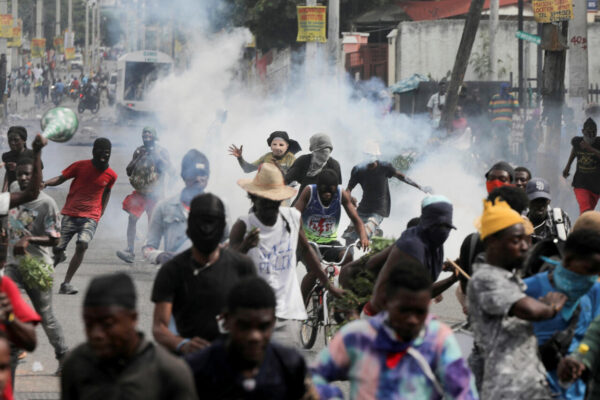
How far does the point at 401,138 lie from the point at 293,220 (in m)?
16.5

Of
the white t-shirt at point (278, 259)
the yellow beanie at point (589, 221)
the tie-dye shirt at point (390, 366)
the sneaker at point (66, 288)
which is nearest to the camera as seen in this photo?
the tie-dye shirt at point (390, 366)

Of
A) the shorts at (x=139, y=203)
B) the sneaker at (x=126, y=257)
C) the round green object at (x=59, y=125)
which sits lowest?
the sneaker at (x=126, y=257)

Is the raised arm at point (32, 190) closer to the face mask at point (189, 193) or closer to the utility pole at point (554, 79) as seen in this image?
the face mask at point (189, 193)

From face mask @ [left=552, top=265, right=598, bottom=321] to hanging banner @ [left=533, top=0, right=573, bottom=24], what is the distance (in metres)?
11.9

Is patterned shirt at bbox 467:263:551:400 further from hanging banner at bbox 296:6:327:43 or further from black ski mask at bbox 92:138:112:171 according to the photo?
A: hanging banner at bbox 296:6:327:43

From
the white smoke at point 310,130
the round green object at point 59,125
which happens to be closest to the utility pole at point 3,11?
the white smoke at point 310,130

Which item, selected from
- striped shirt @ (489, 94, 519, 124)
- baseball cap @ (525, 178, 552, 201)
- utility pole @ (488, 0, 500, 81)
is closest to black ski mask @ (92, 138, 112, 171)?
baseball cap @ (525, 178, 552, 201)

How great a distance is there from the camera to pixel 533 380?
4.50m

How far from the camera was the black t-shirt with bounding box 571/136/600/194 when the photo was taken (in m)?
13.7

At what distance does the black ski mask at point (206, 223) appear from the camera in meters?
4.79

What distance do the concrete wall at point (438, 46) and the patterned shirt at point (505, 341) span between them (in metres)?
29.6

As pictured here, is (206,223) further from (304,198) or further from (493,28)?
(493,28)

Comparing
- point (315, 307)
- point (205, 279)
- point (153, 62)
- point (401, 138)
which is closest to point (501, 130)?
point (401, 138)

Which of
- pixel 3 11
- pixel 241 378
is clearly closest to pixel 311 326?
pixel 241 378
